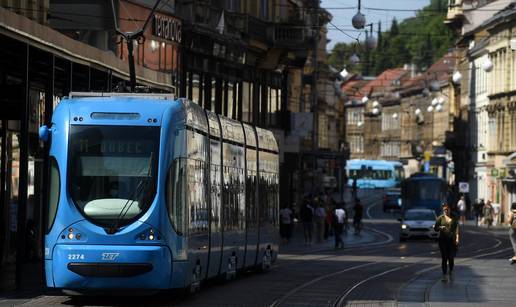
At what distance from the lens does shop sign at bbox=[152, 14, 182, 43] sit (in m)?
49.5

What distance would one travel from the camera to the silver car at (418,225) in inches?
2486

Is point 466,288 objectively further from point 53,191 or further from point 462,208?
point 462,208

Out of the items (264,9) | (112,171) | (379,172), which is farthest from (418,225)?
(379,172)

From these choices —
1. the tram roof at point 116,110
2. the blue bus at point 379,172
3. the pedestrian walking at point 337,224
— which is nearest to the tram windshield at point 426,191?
the pedestrian walking at point 337,224

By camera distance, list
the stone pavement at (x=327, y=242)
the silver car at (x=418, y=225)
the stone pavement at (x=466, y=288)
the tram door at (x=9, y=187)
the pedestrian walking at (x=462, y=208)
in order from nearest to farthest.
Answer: the stone pavement at (x=466, y=288)
the tram door at (x=9, y=187)
the stone pavement at (x=327, y=242)
the silver car at (x=418, y=225)
the pedestrian walking at (x=462, y=208)

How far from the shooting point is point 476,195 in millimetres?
117875

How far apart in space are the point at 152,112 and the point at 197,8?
32987mm

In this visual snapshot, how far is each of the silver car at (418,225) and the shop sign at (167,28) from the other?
1563 cm

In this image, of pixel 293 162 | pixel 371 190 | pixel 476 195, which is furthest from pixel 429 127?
pixel 293 162

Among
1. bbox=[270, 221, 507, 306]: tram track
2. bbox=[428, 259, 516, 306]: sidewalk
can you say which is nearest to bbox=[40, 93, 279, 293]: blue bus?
bbox=[270, 221, 507, 306]: tram track

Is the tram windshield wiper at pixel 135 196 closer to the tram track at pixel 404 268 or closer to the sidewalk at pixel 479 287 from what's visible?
the tram track at pixel 404 268

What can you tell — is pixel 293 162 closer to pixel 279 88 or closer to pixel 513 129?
pixel 279 88

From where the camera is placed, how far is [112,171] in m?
22.1

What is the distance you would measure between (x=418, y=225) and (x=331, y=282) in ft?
108
